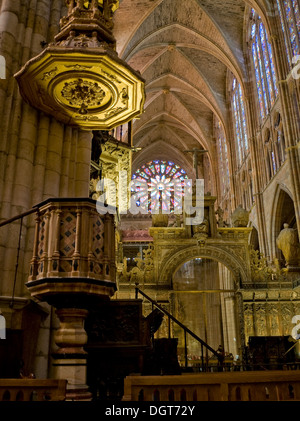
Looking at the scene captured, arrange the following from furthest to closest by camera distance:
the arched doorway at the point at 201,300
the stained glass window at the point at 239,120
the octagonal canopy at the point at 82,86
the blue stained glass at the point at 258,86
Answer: the stained glass window at the point at 239,120, the blue stained glass at the point at 258,86, the arched doorway at the point at 201,300, the octagonal canopy at the point at 82,86

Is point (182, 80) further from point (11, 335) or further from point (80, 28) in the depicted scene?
point (11, 335)

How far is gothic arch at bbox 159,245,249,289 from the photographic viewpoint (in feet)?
38.5

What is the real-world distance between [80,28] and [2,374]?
15.9 ft

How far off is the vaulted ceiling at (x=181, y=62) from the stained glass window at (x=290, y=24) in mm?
1157

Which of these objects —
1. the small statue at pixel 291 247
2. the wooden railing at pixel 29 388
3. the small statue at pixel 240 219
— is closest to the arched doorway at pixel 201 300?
the small statue at pixel 291 247

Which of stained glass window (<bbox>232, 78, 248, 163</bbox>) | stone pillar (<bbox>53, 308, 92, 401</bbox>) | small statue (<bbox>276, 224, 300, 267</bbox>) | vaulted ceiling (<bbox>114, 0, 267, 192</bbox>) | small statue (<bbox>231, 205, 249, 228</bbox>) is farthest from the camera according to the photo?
stained glass window (<bbox>232, 78, 248, 163</bbox>)

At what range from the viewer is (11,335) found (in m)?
4.53

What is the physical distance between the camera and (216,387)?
9.13 feet

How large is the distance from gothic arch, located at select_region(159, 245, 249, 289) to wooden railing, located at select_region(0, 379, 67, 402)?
8.85 m

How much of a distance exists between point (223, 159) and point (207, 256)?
14088 millimetres

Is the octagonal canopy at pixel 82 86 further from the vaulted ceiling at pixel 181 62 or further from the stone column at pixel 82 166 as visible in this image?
the vaulted ceiling at pixel 181 62

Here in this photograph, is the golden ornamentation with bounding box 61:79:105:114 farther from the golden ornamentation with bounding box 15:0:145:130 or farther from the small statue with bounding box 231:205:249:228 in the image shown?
the small statue with bounding box 231:205:249:228

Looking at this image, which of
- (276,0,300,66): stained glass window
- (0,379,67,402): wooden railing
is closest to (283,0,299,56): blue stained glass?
(276,0,300,66): stained glass window

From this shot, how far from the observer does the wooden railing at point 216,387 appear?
2.74m
